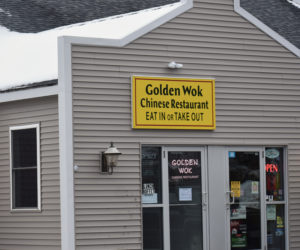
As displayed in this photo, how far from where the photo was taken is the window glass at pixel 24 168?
1589 centimetres

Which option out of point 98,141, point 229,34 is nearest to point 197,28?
point 229,34

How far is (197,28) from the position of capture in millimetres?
16391

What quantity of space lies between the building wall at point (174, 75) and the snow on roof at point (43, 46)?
608mm

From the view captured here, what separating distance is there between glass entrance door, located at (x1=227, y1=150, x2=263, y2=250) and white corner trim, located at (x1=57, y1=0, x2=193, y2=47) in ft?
9.71

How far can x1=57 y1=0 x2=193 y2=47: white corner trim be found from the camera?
1491cm

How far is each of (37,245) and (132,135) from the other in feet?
9.00

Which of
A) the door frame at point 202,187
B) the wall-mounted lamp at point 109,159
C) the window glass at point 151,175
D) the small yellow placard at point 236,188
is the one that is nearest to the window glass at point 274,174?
the small yellow placard at point 236,188

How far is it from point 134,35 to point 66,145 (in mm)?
2551

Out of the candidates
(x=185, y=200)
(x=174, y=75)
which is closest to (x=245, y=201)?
(x=185, y=200)

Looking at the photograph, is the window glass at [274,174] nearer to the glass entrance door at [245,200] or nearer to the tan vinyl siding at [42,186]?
the glass entrance door at [245,200]

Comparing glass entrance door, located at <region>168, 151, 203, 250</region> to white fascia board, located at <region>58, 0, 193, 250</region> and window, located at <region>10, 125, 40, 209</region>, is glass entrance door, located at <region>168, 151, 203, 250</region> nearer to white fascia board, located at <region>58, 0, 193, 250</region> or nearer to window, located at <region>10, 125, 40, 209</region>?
white fascia board, located at <region>58, 0, 193, 250</region>

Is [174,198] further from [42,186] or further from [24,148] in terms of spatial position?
[24,148]

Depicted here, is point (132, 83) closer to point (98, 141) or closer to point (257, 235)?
point (98, 141)

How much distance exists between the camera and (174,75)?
15977 millimetres
